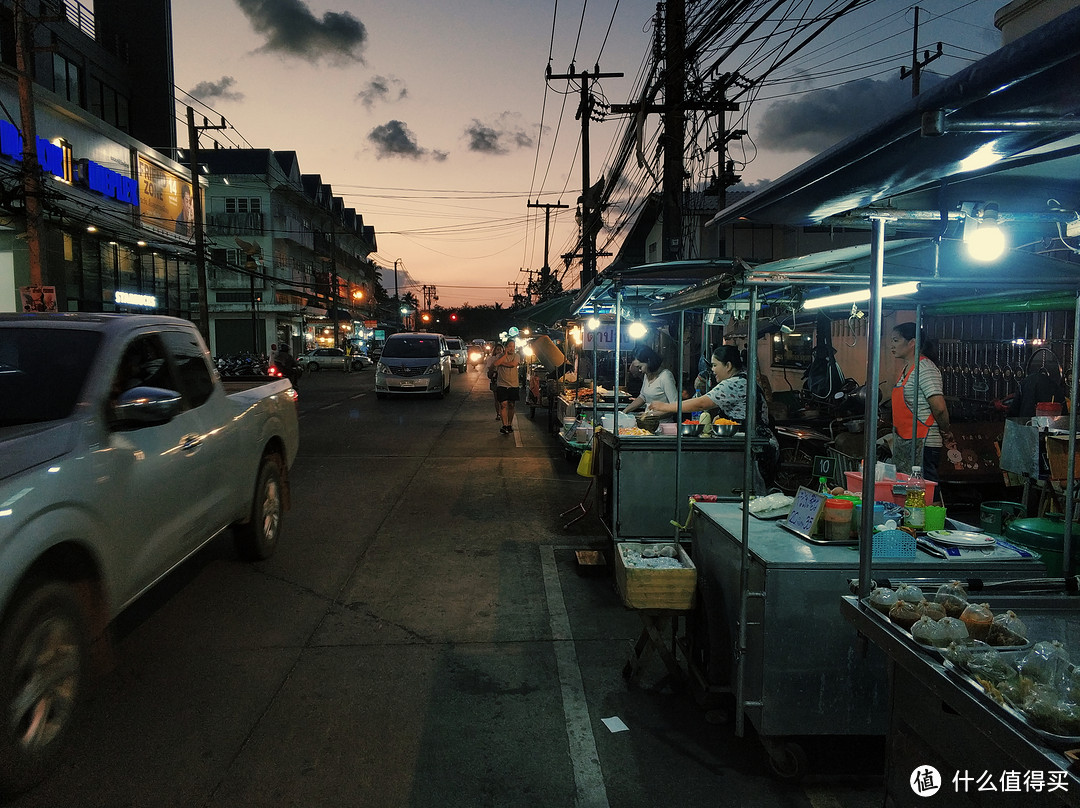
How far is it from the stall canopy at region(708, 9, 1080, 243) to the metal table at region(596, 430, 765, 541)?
300 centimetres

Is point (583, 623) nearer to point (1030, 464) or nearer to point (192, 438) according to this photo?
point (192, 438)

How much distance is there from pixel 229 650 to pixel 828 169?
14.2ft

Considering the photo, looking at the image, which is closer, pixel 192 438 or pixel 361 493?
pixel 192 438

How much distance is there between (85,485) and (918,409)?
6.28 meters

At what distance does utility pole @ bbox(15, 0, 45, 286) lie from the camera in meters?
14.3

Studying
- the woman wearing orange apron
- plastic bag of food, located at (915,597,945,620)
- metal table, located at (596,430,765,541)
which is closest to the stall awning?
metal table, located at (596,430,765,541)

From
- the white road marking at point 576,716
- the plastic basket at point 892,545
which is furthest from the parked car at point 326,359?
the plastic basket at point 892,545

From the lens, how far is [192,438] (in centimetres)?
462

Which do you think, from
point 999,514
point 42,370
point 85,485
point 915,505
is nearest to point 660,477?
point 999,514

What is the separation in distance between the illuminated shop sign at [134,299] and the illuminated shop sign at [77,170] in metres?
3.42

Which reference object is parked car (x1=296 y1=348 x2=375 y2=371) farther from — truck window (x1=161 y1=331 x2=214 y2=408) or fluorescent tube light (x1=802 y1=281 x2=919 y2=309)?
fluorescent tube light (x1=802 y1=281 x2=919 y2=309)

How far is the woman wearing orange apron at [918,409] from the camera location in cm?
618

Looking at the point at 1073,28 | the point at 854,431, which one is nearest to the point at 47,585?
the point at 1073,28

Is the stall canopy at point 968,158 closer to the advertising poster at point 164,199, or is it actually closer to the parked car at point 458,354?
the advertising poster at point 164,199
